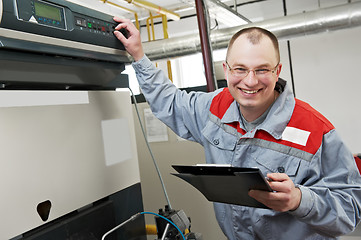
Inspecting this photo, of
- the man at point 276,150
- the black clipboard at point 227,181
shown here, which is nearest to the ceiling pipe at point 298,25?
the man at point 276,150

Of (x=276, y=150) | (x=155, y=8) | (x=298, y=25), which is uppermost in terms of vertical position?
(x=155, y=8)

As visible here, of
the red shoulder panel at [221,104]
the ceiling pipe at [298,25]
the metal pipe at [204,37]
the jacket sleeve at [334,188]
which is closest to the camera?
the jacket sleeve at [334,188]

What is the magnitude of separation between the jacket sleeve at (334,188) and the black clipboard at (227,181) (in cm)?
18

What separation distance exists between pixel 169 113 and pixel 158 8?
2986mm

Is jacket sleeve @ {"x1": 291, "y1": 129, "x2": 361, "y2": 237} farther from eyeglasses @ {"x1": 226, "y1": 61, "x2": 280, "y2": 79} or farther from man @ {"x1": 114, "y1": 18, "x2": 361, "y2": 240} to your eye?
eyeglasses @ {"x1": 226, "y1": 61, "x2": 280, "y2": 79}

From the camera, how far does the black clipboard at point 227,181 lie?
2.31ft

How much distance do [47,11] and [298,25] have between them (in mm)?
2617

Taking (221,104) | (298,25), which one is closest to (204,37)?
(298,25)

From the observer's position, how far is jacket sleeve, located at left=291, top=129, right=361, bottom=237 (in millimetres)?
895

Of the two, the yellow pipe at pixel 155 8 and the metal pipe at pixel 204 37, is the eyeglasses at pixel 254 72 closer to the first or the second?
the metal pipe at pixel 204 37

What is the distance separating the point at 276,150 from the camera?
3.19 feet

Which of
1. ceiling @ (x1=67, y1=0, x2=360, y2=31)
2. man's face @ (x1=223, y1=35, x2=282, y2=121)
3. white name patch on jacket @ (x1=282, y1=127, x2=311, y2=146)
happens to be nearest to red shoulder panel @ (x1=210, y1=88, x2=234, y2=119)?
man's face @ (x1=223, y1=35, x2=282, y2=121)

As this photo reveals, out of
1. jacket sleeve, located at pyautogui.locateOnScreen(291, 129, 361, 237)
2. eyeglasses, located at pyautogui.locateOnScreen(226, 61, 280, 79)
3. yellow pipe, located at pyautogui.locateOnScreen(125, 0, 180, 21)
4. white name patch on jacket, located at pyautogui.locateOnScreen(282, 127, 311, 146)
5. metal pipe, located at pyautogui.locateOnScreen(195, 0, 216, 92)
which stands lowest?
jacket sleeve, located at pyautogui.locateOnScreen(291, 129, 361, 237)

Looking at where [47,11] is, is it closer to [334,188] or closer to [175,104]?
[175,104]
